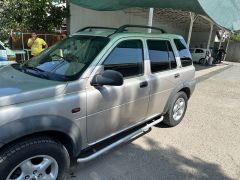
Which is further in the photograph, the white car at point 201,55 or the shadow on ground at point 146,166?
the white car at point 201,55

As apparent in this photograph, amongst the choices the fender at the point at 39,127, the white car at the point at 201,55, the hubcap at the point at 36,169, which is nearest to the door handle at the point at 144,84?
the fender at the point at 39,127

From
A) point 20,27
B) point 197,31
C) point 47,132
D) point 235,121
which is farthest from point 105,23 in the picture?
point 197,31

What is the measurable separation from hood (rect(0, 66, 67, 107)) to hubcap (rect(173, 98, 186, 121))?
2834 millimetres

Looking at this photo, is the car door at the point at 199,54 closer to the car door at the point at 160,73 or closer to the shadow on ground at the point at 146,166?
the car door at the point at 160,73

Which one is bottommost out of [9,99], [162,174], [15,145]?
[162,174]

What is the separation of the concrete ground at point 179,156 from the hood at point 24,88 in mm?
1269

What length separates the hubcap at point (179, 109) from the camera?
5.01 meters

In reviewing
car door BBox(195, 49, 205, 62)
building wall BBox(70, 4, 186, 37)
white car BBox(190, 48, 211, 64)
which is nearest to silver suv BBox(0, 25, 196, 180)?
building wall BBox(70, 4, 186, 37)

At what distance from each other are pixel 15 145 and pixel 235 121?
5.07 m

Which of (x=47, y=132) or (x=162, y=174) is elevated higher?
(x=47, y=132)

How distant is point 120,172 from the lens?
3.43 m

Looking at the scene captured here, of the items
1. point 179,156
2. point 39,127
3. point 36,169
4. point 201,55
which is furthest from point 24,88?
point 201,55

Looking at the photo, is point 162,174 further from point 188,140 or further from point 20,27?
point 20,27

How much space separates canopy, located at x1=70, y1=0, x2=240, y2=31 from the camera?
7.85m
